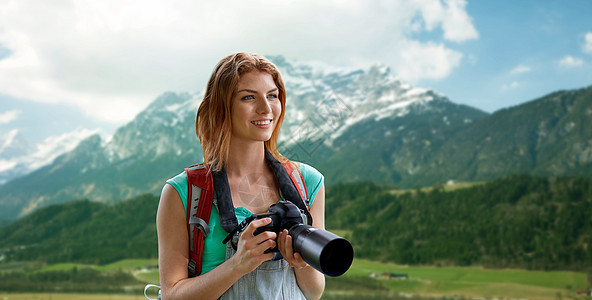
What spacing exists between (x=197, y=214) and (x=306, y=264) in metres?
0.35

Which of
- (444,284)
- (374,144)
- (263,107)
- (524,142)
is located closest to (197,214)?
(263,107)

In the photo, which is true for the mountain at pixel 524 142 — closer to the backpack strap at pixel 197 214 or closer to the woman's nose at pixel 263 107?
the woman's nose at pixel 263 107

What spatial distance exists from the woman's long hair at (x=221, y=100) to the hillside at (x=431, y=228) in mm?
43289

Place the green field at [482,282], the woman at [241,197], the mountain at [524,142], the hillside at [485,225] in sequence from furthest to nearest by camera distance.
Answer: the mountain at [524,142]
the hillside at [485,225]
the green field at [482,282]
the woman at [241,197]

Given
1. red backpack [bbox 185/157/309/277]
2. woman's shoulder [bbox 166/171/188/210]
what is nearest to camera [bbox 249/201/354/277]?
red backpack [bbox 185/157/309/277]

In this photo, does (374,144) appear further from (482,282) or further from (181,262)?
(181,262)

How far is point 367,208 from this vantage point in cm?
5866

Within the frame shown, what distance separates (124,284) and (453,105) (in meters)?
79.6

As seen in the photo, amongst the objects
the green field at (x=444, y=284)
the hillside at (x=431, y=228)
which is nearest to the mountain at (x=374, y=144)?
the hillside at (x=431, y=228)

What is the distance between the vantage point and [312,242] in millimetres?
1158

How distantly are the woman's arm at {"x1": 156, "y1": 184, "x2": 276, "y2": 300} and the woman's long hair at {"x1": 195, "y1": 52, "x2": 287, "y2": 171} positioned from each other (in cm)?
18

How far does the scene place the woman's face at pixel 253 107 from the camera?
1396mm

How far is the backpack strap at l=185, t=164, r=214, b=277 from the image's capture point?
4.26 ft

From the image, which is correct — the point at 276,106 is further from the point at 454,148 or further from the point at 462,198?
the point at 454,148
